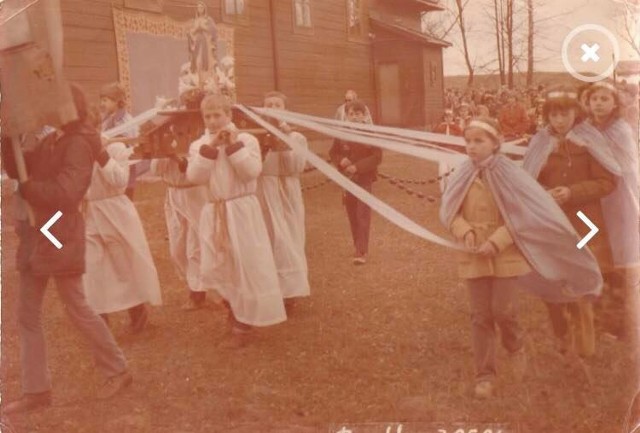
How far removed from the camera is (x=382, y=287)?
126 inches

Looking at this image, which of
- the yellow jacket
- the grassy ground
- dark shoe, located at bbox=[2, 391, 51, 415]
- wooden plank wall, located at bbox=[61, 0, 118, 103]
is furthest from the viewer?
dark shoe, located at bbox=[2, 391, 51, 415]

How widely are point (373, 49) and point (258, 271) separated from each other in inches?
41.2

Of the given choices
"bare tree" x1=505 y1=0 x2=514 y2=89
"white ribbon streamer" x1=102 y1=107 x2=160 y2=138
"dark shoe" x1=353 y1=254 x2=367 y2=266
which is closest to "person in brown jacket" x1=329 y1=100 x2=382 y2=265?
"dark shoe" x1=353 y1=254 x2=367 y2=266

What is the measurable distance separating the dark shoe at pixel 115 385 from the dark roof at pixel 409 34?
1.79 m

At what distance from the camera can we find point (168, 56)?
10.7ft

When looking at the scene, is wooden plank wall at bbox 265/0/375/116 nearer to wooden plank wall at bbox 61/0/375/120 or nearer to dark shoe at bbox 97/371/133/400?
wooden plank wall at bbox 61/0/375/120

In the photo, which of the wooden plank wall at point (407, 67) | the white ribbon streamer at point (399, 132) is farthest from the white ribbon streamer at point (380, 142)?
the wooden plank wall at point (407, 67)

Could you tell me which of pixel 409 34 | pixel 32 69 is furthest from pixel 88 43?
pixel 409 34

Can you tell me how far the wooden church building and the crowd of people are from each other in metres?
0.09

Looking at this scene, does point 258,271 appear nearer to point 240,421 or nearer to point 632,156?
A: point 240,421

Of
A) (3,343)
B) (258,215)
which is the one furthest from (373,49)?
(3,343)

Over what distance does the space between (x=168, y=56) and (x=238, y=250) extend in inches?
33.7

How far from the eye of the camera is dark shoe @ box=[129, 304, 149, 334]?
329 cm

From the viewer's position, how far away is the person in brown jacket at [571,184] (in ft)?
9.82
